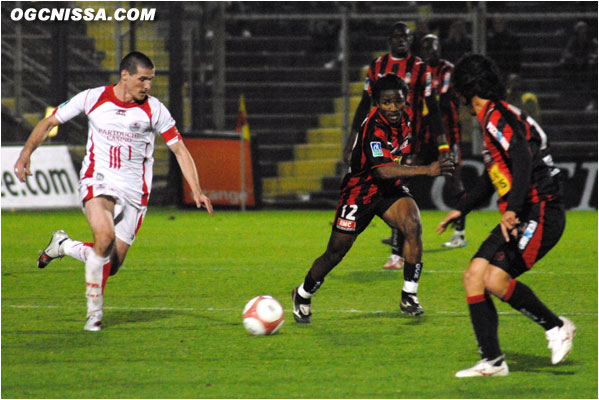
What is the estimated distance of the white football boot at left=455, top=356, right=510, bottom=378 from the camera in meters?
5.98

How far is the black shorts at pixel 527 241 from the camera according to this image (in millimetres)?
6117

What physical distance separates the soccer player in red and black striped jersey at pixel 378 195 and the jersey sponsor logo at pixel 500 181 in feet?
4.60

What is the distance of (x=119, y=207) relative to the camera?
25.9ft

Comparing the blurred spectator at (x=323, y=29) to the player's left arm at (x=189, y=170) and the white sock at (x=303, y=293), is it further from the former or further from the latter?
the white sock at (x=303, y=293)

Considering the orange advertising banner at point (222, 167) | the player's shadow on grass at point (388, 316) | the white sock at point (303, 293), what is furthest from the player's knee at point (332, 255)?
the orange advertising banner at point (222, 167)

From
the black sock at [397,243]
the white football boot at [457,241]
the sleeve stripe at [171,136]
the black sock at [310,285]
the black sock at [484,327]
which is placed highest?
the sleeve stripe at [171,136]

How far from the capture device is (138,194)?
798cm

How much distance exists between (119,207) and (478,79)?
3.06 metres

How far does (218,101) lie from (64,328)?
39.4 ft

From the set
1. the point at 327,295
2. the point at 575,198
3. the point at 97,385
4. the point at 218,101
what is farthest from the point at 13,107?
the point at 97,385

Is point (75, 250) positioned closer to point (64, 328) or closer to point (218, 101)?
point (64, 328)

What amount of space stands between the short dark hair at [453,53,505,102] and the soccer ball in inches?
84.1

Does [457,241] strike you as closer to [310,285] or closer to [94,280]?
[310,285]

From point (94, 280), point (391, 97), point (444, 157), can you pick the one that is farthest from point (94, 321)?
point (444, 157)
